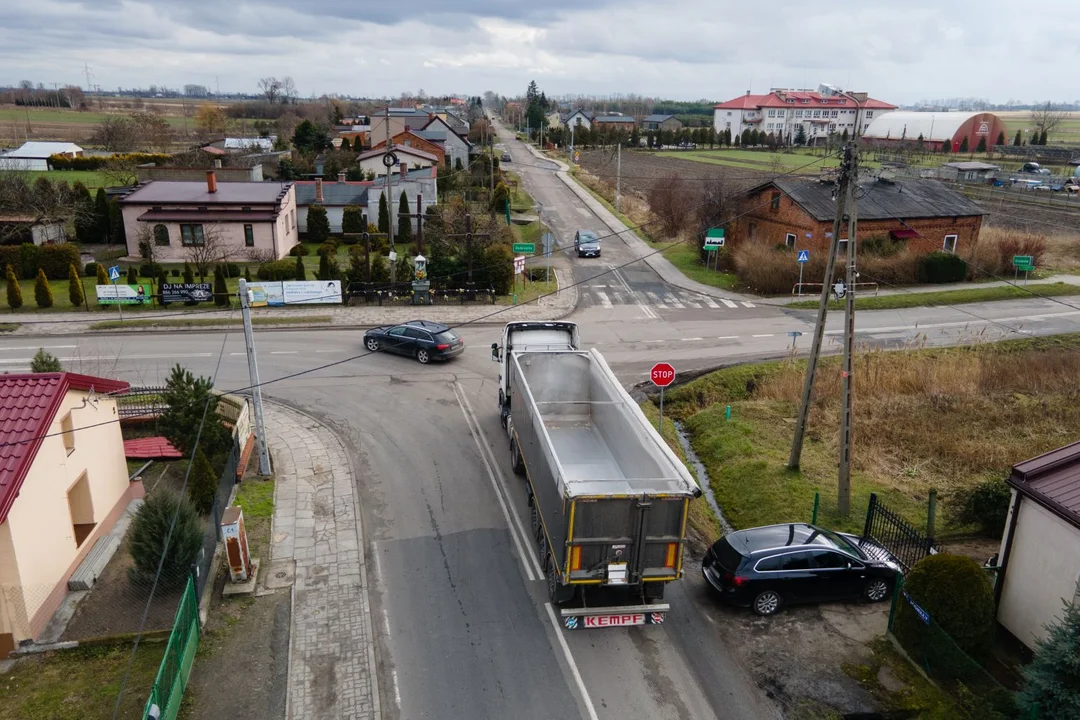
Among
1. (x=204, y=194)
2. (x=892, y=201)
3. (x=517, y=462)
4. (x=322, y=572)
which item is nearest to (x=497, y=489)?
(x=517, y=462)

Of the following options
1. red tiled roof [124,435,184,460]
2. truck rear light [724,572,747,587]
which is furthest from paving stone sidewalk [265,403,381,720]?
truck rear light [724,572,747,587]

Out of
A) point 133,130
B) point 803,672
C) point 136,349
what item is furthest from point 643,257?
point 133,130

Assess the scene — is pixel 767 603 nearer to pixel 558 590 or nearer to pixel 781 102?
pixel 558 590

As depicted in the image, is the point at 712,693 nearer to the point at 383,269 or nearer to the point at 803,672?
the point at 803,672

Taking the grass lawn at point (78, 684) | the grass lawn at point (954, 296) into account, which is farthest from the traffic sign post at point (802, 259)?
the grass lawn at point (78, 684)

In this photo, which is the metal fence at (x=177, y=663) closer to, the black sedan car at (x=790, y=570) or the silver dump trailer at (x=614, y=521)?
the silver dump trailer at (x=614, y=521)

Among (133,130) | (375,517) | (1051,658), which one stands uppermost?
(133,130)

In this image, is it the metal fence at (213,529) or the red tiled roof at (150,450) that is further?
the red tiled roof at (150,450)
